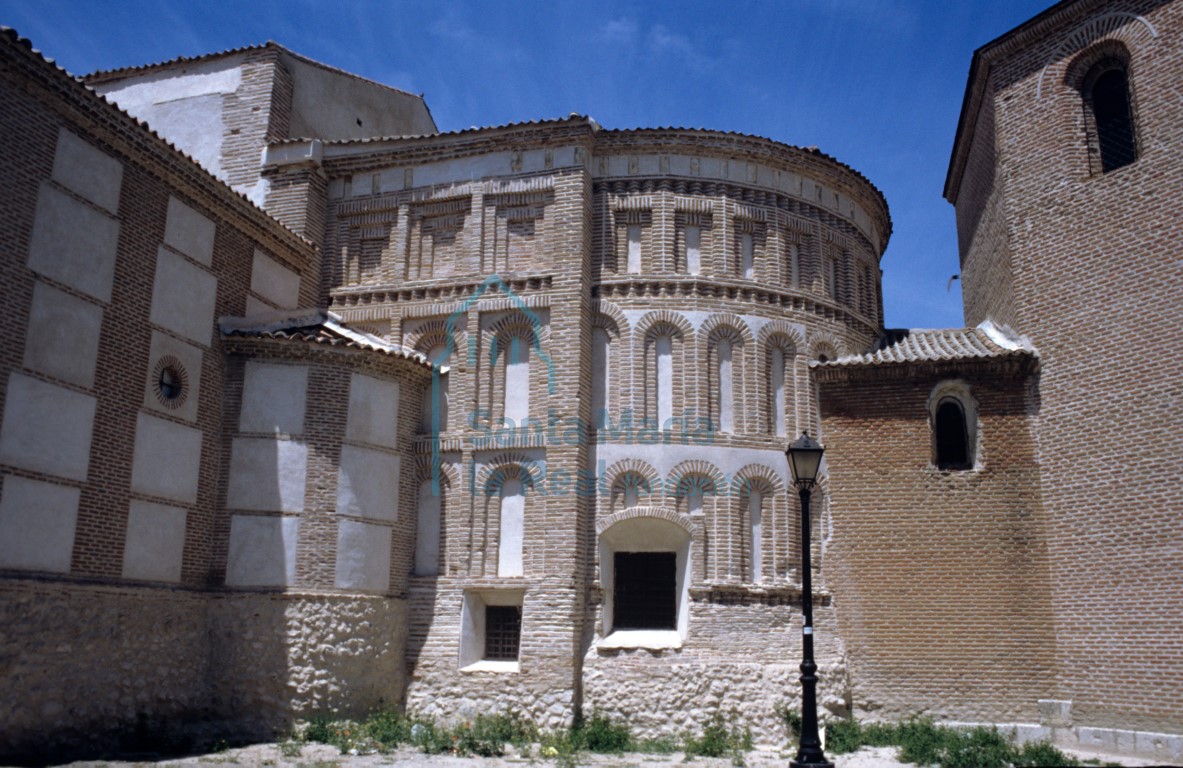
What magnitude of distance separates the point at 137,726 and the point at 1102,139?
17.4 meters

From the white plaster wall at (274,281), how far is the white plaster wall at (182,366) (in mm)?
2210

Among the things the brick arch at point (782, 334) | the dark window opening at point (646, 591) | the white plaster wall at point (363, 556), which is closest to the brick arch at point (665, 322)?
the brick arch at point (782, 334)

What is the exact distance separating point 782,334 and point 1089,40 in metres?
6.96

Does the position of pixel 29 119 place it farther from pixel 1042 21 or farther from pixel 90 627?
pixel 1042 21

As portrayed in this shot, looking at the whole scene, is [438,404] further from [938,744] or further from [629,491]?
[938,744]

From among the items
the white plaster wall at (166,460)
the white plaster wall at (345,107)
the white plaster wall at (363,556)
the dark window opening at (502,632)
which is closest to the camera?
the white plaster wall at (166,460)

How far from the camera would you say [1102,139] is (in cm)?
1661

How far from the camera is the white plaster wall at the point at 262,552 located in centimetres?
1541

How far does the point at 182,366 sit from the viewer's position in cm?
1534

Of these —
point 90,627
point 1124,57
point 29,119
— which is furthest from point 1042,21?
point 90,627

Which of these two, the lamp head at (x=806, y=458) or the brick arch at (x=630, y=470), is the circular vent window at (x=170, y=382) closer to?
the brick arch at (x=630, y=470)

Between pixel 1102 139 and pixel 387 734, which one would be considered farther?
pixel 1102 139

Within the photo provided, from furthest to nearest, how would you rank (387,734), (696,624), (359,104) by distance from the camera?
(359,104), (696,624), (387,734)

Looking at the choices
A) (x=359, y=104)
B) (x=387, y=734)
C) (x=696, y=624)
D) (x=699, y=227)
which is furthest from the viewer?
(x=359, y=104)
